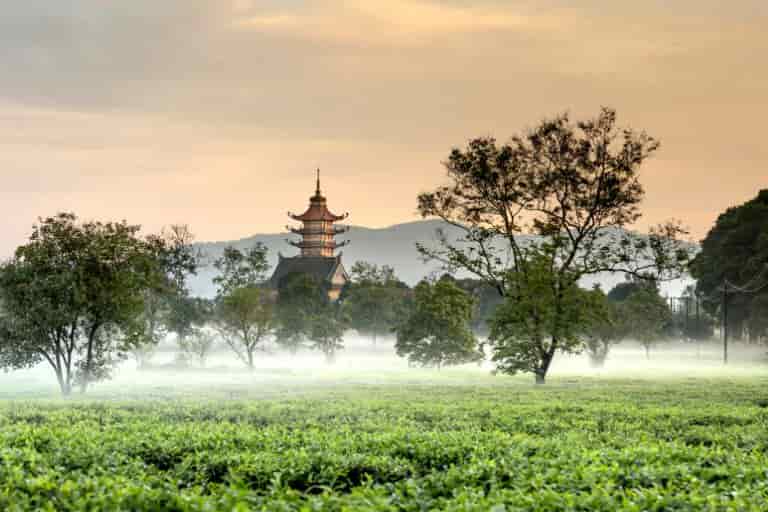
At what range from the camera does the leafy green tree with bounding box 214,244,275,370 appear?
7019cm

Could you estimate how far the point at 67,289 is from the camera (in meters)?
38.3

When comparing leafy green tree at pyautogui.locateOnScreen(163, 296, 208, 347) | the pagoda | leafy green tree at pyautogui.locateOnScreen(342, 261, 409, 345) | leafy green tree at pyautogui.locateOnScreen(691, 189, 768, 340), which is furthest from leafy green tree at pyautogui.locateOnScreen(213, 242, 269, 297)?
the pagoda

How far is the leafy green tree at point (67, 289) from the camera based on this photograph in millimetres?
38000

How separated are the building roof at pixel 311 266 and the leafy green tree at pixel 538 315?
87438 mm

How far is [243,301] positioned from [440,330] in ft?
57.9

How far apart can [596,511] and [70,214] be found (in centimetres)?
3592

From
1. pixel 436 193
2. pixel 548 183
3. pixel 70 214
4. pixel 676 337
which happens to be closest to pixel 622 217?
pixel 548 183

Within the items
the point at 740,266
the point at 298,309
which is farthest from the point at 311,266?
the point at 740,266

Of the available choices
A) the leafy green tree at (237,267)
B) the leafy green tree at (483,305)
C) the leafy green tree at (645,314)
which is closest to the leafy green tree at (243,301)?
the leafy green tree at (237,267)

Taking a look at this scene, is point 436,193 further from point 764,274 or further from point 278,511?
point 764,274

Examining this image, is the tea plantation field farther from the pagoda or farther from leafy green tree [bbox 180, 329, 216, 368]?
the pagoda

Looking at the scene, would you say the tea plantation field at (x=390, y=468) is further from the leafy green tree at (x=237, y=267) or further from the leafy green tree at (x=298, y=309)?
the leafy green tree at (x=298, y=309)

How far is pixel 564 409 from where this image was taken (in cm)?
2014

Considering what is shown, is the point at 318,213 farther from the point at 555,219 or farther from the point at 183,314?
the point at 555,219
